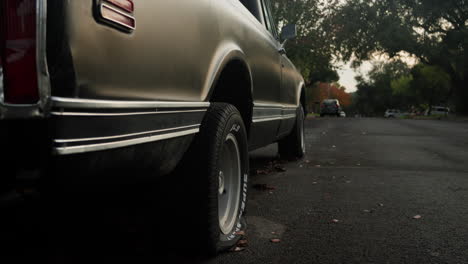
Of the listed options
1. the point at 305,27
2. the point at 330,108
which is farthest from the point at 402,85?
the point at 305,27

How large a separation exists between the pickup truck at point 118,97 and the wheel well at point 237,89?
173 mm

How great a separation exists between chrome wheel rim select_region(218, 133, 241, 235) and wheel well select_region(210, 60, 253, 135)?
15.9 inches

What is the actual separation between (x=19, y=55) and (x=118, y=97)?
1.16 feet

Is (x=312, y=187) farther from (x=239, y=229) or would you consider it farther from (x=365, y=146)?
(x=365, y=146)

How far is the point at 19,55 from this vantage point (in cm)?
129

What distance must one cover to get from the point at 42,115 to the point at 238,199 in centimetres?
177

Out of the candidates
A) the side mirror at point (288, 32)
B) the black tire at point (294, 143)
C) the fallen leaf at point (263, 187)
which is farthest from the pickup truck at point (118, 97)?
the black tire at point (294, 143)

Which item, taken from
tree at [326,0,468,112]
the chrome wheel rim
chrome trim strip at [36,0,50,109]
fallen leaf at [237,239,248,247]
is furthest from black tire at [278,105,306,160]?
tree at [326,0,468,112]

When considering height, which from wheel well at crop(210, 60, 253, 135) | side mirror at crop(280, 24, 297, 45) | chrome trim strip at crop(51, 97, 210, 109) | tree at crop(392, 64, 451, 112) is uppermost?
tree at crop(392, 64, 451, 112)

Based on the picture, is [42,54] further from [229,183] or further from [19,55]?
[229,183]

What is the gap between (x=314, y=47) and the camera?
1003 inches

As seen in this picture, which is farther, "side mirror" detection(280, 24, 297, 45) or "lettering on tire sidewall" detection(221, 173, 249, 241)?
"side mirror" detection(280, 24, 297, 45)

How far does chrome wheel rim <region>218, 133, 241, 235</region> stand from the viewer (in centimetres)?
272

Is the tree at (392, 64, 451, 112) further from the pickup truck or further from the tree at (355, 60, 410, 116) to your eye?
the pickup truck
